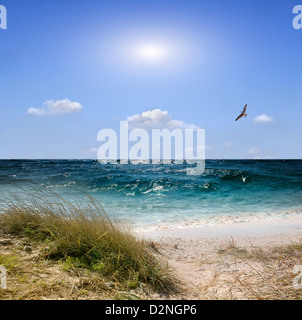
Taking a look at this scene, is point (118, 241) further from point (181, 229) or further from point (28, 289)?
point (181, 229)

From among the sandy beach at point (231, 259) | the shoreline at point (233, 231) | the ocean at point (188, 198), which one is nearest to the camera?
the sandy beach at point (231, 259)

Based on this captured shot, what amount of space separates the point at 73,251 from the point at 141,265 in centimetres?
106

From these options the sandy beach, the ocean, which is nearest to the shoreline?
the sandy beach

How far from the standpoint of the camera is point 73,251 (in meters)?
3.66

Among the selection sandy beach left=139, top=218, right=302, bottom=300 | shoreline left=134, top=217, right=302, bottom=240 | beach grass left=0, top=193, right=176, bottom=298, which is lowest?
shoreline left=134, top=217, right=302, bottom=240

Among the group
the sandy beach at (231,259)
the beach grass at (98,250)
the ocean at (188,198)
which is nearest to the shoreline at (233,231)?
the sandy beach at (231,259)

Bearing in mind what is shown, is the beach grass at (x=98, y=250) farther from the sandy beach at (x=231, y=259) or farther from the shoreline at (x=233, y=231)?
the shoreline at (x=233, y=231)

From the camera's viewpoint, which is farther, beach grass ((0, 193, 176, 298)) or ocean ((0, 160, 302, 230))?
ocean ((0, 160, 302, 230))

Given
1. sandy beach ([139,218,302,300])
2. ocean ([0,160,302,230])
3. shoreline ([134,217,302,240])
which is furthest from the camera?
ocean ([0,160,302,230])

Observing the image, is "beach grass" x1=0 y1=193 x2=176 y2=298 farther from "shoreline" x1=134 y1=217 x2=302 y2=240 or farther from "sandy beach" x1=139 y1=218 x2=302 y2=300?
"shoreline" x1=134 y1=217 x2=302 y2=240

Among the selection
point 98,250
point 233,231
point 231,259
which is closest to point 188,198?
point 233,231

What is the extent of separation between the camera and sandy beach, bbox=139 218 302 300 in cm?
325

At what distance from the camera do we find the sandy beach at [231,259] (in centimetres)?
325

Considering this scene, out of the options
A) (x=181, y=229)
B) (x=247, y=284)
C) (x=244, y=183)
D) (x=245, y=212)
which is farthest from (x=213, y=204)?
(x=247, y=284)
